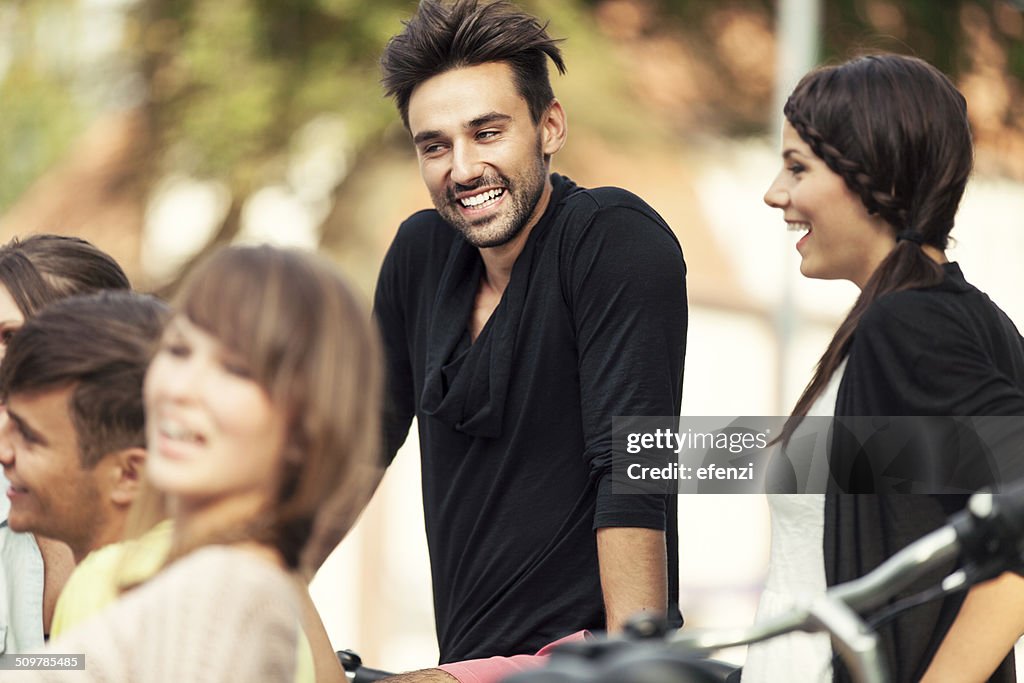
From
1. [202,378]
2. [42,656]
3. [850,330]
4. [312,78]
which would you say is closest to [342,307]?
[202,378]

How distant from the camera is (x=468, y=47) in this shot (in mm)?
3107

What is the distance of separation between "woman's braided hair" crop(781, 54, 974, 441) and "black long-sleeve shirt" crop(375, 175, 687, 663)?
0.45 metres

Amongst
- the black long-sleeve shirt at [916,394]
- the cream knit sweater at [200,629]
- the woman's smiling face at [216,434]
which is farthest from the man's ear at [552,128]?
the cream knit sweater at [200,629]

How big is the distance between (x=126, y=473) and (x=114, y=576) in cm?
35

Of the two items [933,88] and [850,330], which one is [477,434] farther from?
[933,88]

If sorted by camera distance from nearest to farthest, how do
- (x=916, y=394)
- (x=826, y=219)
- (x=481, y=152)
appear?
(x=916, y=394), (x=826, y=219), (x=481, y=152)

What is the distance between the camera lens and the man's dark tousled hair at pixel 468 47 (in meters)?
3.11

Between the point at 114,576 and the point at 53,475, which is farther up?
the point at 53,475

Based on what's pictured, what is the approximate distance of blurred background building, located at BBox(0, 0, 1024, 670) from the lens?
936 centimetres

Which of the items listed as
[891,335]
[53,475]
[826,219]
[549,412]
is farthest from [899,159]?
[53,475]

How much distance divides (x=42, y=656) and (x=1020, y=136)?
876 centimetres

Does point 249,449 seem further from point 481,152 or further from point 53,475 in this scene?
point 481,152

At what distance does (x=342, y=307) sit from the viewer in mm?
1873

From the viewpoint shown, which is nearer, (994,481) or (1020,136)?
(994,481)
